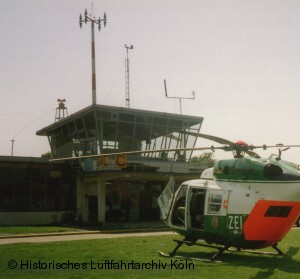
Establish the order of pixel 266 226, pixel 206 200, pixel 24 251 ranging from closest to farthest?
1. pixel 266 226
2. pixel 206 200
3. pixel 24 251

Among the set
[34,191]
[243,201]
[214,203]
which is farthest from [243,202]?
[34,191]

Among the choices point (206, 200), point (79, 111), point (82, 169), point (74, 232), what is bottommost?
point (74, 232)

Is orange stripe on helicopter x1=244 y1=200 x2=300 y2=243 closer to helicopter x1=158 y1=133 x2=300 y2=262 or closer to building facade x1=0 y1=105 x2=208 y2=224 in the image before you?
helicopter x1=158 y1=133 x2=300 y2=262

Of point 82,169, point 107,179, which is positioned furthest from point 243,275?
point 82,169

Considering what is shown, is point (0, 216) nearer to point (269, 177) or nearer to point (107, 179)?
point (107, 179)

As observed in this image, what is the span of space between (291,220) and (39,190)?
2388cm

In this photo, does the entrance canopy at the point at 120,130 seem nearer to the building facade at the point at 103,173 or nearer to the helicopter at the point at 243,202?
the building facade at the point at 103,173

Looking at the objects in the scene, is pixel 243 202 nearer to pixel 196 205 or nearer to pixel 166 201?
pixel 196 205

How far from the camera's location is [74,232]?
2470 centimetres

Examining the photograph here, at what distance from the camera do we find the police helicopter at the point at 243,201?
1257 cm

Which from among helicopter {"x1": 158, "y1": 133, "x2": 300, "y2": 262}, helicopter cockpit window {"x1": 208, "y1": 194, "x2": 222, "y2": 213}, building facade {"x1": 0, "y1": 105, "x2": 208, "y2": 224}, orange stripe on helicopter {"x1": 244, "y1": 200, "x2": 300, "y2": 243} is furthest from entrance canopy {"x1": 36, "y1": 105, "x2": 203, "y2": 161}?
orange stripe on helicopter {"x1": 244, "y1": 200, "x2": 300, "y2": 243}

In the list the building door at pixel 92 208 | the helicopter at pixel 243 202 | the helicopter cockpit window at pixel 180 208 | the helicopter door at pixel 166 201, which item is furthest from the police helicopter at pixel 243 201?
the building door at pixel 92 208

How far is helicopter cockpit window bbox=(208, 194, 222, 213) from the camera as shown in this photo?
1348cm

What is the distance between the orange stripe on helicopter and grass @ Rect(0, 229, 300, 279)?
881 mm
